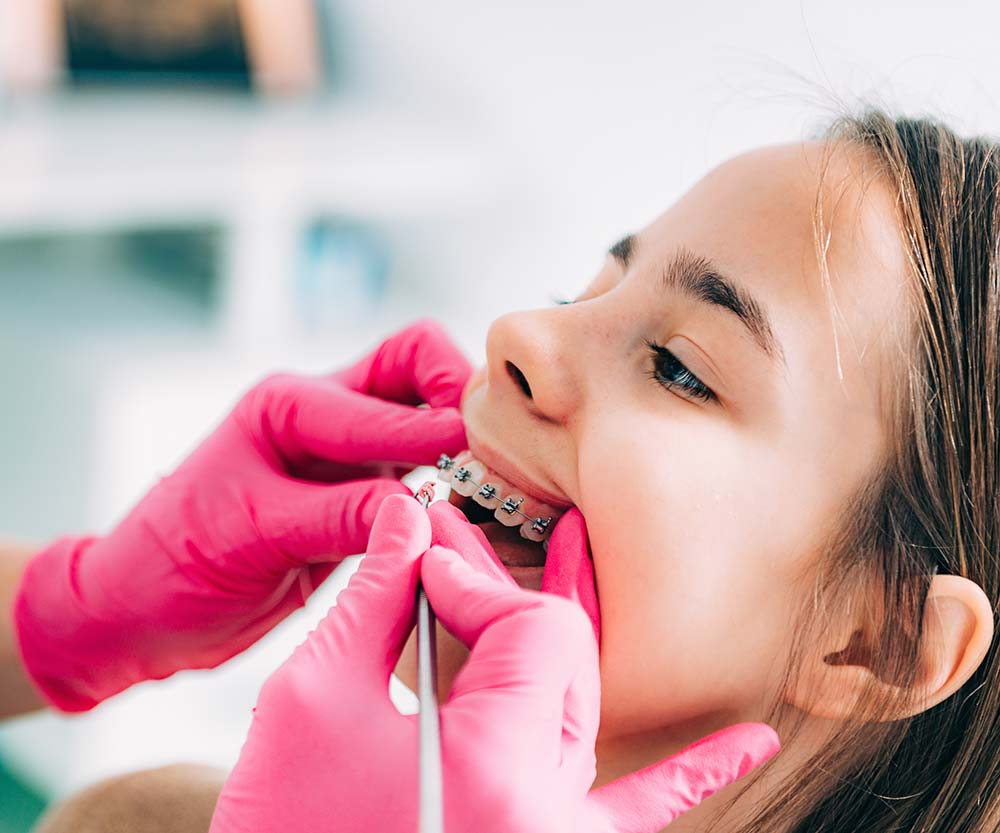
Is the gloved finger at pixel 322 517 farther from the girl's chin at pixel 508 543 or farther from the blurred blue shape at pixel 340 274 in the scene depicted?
the blurred blue shape at pixel 340 274

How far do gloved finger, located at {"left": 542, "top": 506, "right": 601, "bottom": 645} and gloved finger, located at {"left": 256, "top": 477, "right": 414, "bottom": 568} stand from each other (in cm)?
17

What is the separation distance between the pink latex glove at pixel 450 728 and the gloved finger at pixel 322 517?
0.59ft

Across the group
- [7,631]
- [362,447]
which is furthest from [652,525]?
[7,631]

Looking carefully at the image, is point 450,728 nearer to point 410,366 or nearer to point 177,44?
point 410,366

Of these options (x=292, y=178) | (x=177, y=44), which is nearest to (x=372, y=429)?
(x=292, y=178)

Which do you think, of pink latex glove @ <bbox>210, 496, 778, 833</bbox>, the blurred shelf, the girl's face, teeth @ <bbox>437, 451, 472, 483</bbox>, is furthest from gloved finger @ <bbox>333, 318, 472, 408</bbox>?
the blurred shelf

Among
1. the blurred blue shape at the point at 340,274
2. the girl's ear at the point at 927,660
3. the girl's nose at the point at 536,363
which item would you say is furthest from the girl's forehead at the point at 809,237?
the blurred blue shape at the point at 340,274

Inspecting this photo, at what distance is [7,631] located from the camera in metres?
1.19

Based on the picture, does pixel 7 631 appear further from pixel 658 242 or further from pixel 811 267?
pixel 811 267

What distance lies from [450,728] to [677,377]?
12.8 inches

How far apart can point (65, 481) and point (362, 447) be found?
3.61 ft

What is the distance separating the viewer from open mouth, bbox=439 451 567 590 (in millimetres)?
905

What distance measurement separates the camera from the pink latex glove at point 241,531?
1036 millimetres

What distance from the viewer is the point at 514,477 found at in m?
0.90
